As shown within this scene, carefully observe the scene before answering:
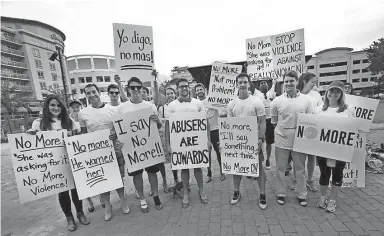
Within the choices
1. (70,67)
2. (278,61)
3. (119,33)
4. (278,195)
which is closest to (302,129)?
(278,195)

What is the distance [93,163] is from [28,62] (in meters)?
59.4

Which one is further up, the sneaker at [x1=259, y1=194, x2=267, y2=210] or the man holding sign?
the man holding sign

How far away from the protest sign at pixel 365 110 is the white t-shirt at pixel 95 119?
14.8 ft

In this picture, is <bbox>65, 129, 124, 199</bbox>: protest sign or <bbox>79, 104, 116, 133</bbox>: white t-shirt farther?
<bbox>79, 104, 116, 133</bbox>: white t-shirt

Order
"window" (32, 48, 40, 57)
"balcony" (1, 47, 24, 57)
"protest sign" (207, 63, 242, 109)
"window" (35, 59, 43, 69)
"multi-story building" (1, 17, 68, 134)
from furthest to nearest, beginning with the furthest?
1. "window" (35, 59, 43, 69)
2. "window" (32, 48, 40, 57)
3. "multi-story building" (1, 17, 68, 134)
4. "balcony" (1, 47, 24, 57)
5. "protest sign" (207, 63, 242, 109)

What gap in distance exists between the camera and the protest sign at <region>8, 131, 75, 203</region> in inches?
122

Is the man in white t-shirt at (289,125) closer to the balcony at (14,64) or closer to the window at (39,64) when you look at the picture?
the balcony at (14,64)

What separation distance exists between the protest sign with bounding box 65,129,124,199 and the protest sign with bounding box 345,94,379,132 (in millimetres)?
4493

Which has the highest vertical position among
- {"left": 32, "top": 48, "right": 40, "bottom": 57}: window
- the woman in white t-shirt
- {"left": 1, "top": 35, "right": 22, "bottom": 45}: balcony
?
{"left": 1, "top": 35, "right": 22, "bottom": 45}: balcony

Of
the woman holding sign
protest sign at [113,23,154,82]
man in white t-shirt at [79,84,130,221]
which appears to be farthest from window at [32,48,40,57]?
man in white t-shirt at [79,84,130,221]

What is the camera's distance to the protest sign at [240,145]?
341 centimetres

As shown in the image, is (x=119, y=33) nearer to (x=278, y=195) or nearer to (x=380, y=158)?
(x=278, y=195)

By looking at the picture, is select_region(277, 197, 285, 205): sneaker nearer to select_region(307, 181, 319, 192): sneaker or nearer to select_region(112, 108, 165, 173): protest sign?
select_region(307, 181, 319, 192): sneaker

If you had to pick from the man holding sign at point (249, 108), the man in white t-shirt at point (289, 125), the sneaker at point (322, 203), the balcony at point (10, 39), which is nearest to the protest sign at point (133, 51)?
the man holding sign at point (249, 108)
